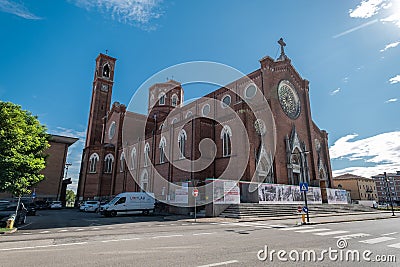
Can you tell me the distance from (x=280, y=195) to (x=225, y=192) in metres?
6.46

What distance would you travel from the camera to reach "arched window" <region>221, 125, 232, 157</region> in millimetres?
26406

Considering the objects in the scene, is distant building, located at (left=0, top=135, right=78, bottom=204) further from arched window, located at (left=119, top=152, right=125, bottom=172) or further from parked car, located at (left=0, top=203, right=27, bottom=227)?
parked car, located at (left=0, top=203, right=27, bottom=227)

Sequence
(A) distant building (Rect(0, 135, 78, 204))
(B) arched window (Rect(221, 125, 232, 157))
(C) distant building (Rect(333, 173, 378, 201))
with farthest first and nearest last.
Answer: (C) distant building (Rect(333, 173, 378, 201))
(A) distant building (Rect(0, 135, 78, 204))
(B) arched window (Rect(221, 125, 232, 157))

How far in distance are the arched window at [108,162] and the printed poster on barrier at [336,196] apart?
33517 millimetres

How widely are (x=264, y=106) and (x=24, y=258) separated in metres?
25.0

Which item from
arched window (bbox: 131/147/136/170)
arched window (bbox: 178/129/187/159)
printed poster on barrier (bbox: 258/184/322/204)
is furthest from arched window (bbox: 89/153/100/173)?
printed poster on barrier (bbox: 258/184/322/204)

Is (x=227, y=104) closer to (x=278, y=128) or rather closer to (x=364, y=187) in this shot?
(x=278, y=128)

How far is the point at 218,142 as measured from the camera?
90.6ft

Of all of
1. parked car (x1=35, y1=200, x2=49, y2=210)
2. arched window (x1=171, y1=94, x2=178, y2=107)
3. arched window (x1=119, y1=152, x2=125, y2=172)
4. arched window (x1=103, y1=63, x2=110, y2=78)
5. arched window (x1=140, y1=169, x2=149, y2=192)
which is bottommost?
parked car (x1=35, y1=200, x2=49, y2=210)

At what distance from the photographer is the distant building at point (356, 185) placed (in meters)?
64.6

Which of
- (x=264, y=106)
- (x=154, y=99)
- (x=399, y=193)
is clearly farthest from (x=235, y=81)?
(x=399, y=193)

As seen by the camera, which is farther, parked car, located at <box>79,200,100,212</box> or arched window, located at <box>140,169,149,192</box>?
arched window, located at <box>140,169,149,192</box>

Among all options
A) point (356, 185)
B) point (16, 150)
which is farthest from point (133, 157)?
point (356, 185)

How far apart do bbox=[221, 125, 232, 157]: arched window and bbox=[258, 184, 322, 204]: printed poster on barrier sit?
18.9 ft
